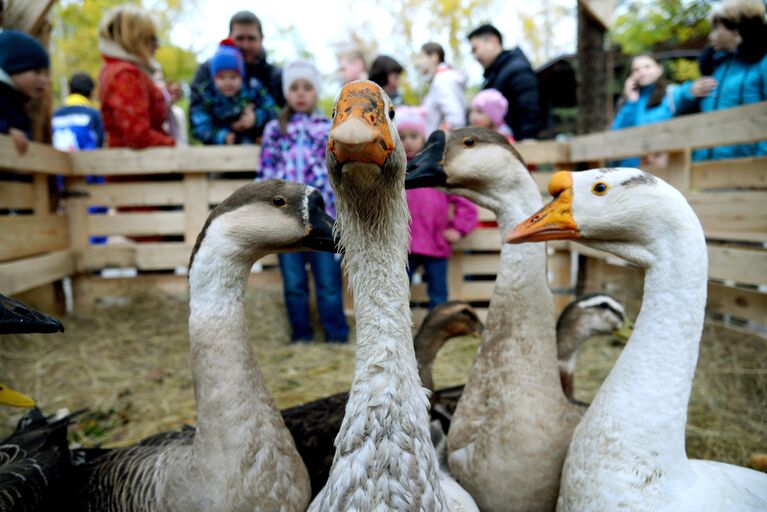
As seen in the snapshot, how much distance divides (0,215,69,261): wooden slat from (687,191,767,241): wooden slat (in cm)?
542

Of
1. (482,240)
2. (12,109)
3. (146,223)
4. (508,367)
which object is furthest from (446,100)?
(12,109)

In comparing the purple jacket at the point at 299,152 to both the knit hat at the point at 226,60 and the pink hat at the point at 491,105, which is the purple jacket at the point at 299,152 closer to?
the knit hat at the point at 226,60

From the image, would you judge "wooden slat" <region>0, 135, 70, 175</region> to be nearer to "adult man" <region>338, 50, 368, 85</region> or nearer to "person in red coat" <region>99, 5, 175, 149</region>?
"person in red coat" <region>99, 5, 175, 149</region>

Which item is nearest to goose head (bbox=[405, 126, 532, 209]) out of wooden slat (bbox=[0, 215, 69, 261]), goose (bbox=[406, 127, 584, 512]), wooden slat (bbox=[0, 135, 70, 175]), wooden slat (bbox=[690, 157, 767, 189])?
goose (bbox=[406, 127, 584, 512])

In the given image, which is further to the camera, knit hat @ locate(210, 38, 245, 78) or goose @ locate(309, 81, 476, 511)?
knit hat @ locate(210, 38, 245, 78)

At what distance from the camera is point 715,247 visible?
3.43m

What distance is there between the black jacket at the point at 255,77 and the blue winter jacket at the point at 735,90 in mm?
4146

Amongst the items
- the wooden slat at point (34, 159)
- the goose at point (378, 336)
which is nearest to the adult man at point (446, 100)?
the wooden slat at point (34, 159)

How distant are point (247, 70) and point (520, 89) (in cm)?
295

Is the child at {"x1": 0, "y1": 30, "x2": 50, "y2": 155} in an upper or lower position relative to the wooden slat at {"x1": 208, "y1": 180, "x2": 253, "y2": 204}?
upper

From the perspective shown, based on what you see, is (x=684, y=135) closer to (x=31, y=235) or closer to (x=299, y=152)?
(x=299, y=152)

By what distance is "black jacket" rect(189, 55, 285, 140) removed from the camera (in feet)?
17.0

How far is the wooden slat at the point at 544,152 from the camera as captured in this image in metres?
4.91

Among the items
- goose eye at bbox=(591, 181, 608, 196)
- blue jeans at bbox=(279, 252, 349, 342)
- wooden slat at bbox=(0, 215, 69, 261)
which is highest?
goose eye at bbox=(591, 181, 608, 196)
